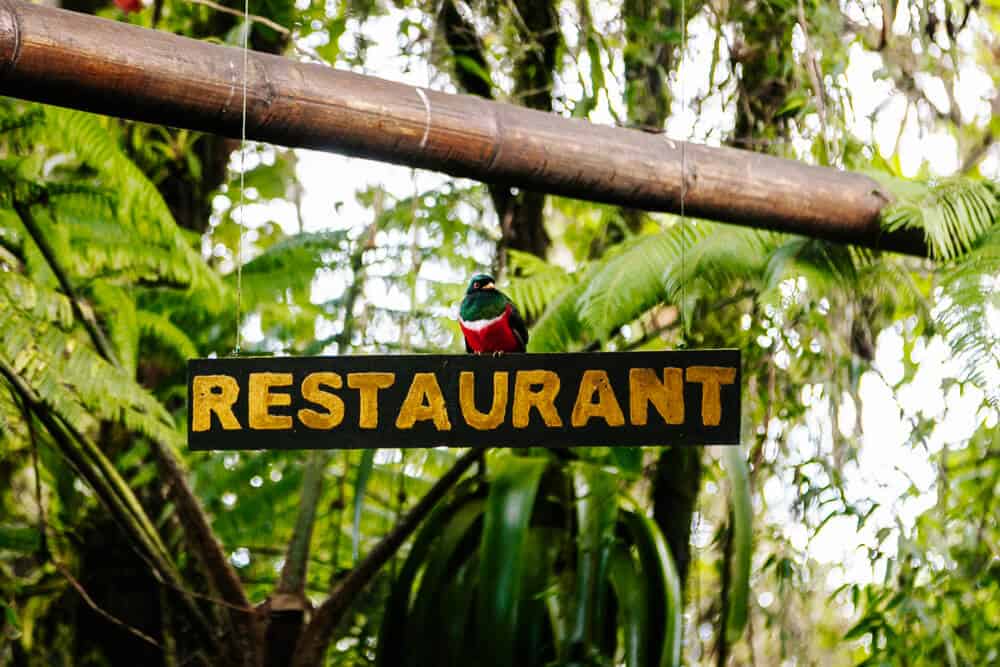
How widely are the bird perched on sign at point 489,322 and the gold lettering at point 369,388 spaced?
0.24 meters

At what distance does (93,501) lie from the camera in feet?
11.4

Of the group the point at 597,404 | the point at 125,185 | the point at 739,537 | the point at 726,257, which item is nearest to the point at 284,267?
the point at 125,185

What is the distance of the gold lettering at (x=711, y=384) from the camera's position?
162cm

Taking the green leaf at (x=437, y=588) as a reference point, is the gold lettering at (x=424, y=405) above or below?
above

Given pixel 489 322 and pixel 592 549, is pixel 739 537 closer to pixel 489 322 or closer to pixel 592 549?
pixel 592 549

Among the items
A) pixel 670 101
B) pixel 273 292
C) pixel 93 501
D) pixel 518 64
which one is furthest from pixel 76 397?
pixel 670 101

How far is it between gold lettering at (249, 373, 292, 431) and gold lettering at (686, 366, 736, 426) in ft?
1.73

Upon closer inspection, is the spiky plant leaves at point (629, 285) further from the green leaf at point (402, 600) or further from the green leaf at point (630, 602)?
the green leaf at point (402, 600)

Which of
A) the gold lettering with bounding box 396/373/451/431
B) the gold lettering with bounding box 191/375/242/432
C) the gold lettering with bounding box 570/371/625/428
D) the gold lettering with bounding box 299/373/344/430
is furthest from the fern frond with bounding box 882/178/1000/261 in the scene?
the gold lettering with bounding box 191/375/242/432

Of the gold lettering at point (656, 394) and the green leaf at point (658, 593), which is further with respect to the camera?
the green leaf at point (658, 593)

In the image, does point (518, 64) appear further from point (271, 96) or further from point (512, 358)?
point (512, 358)

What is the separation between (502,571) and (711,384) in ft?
3.71

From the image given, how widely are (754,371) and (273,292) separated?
1.26 meters

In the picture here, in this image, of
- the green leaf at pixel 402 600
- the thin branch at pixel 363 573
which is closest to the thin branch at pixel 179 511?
the thin branch at pixel 363 573
